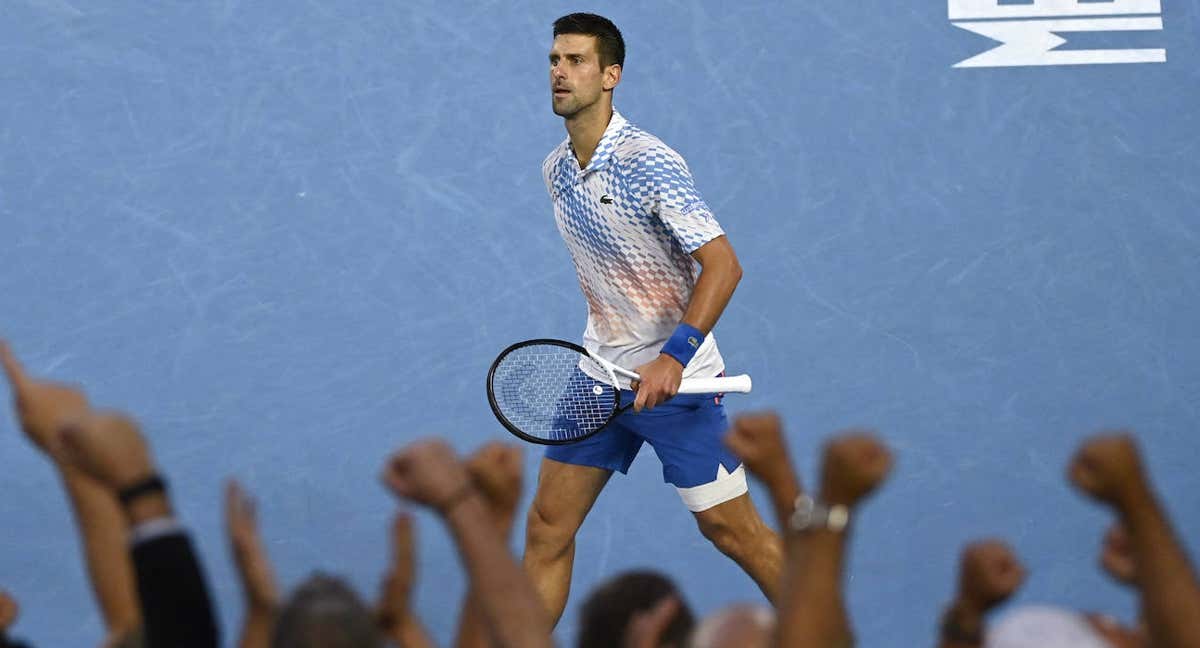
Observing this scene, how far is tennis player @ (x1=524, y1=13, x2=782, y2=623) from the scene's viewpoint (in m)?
4.56

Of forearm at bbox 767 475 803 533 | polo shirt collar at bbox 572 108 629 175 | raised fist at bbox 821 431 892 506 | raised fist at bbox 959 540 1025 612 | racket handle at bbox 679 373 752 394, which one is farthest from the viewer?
polo shirt collar at bbox 572 108 629 175

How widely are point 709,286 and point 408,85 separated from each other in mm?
A: 2568

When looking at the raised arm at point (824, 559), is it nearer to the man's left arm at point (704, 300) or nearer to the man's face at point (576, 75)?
the man's left arm at point (704, 300)

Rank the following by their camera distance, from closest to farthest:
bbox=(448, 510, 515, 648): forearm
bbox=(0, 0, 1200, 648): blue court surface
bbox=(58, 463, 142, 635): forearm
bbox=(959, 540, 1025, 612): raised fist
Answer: bbox=(959, 540, 1025, 612): raised fist
bbox=(448, 510, 515, 648): forearm
bbox=(58, 463, 142, 635): forearm
bbox=(0, 0, 1200, 648): blue court surface

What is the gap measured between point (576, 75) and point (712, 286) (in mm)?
851

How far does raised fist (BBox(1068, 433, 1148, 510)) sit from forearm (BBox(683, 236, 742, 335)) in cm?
245

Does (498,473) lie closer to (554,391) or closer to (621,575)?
(621,575)

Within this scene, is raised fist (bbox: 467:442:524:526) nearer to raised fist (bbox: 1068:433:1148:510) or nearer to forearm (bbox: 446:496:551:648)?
forearm (bbox: 446:496:551:648)

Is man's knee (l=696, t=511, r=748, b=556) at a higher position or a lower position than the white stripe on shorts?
lower

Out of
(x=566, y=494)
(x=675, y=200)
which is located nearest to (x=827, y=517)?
(x=675, y=200)

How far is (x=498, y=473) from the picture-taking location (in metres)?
2.44

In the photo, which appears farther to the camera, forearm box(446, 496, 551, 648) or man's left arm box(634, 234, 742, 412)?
man's left arm box(634, 234, 742, 412)

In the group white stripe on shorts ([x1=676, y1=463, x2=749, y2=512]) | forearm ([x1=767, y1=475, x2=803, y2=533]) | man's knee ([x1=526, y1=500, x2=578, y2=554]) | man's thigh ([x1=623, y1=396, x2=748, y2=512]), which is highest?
forearm ([x1=767, y1=475, x2=803, y2=533])

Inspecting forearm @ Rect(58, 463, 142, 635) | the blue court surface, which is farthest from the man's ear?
forearm @ Rect(58, 463, 142, 635)
